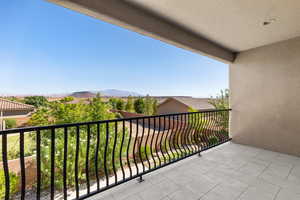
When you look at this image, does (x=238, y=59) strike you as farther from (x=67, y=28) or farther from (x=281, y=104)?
(x=67, y=28)

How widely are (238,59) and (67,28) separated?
1107cm

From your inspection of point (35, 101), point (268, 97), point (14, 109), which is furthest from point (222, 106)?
point (14, 109)

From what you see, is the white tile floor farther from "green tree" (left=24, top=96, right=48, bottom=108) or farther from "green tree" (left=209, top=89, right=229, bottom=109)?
"green tree" (left=24, top=96, right=48, bottom=108)

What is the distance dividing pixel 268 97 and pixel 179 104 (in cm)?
958

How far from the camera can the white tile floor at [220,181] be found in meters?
1.66

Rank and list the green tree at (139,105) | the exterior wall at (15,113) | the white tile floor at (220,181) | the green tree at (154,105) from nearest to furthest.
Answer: the white tile floor at (220,181)
the exterior wall at (15,113)
the green tree at (139,105)
the green tree at (154,105)

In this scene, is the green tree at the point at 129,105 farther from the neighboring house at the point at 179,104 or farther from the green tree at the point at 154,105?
the neighboring house at the point at 179,104

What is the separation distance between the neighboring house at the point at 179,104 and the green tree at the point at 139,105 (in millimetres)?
2046

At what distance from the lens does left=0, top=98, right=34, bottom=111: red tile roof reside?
402cm

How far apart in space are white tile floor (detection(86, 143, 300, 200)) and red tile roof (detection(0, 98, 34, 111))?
4538 mm

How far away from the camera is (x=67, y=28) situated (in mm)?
9680

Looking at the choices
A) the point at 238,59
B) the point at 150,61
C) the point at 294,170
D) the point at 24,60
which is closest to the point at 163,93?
the point at 150,61

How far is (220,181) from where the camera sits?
1948 millimetres

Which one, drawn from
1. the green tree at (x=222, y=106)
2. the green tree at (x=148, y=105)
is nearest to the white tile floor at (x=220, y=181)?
the green tree at (x=222, y=106)
